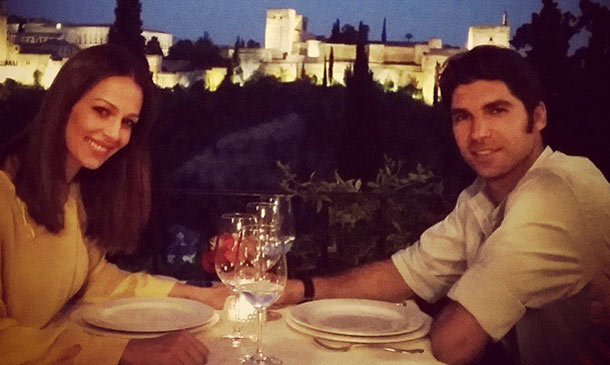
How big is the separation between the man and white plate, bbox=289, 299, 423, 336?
0.26 feet

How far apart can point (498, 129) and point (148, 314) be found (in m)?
0.83

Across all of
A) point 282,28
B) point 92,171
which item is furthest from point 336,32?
point 92,171

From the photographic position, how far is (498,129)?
1.30 m

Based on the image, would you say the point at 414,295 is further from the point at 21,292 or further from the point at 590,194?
the point at 21,292

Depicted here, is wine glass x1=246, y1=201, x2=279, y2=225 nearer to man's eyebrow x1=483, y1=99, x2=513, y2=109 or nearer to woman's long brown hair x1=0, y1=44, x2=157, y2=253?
woman's long brown hair x1=0, y1=44, x2=157, y2=253

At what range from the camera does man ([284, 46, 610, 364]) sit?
1.07 meters

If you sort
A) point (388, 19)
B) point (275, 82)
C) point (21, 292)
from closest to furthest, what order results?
point (21, 292) → point (275, 82) → point (388, 19)

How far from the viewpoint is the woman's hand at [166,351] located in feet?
2.95

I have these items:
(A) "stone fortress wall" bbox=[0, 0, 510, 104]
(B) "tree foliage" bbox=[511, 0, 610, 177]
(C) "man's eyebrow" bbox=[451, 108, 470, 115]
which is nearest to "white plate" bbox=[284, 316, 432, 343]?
(C) "man's eyebrow" bbox=[451, 108, 470, 115]

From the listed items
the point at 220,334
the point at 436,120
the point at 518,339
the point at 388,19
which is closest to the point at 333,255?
the point at 518,339

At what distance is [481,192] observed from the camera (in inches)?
55.7

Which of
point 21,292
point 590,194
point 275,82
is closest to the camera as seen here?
point 21,292

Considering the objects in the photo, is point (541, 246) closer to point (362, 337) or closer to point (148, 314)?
point (362, 337)

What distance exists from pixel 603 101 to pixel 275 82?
2893 centimetres
